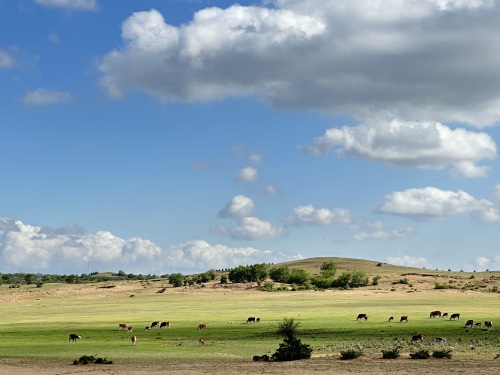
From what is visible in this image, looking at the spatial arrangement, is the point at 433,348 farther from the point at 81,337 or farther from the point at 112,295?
the point at 112,295

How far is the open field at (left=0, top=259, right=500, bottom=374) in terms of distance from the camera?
39.7 metres

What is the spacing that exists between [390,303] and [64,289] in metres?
73.8

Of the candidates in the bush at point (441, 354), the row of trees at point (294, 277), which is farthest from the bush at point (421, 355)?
the row of trees at point (294, 277)

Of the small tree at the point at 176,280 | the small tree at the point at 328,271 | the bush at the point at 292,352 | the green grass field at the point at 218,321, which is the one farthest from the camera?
the small tree at the point at 328,271

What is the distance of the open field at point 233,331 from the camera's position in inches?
1561

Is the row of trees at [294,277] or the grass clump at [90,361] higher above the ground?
the row of trees at [294,277]

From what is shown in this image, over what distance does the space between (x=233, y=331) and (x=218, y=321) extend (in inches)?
516

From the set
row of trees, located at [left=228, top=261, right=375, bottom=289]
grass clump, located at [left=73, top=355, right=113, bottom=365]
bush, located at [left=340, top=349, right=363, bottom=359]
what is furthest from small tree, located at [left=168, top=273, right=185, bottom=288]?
bush, located at [left=340, top=349, right=363, bottom=359]

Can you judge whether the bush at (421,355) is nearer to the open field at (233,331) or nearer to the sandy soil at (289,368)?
the open field at (233,331)

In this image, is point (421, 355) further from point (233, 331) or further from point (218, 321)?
point (218, 321)

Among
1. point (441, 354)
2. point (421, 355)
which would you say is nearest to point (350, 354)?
point (421, 355)

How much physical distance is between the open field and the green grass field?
0.10 meters

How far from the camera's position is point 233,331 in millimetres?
64688

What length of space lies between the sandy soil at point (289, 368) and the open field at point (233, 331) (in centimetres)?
6
